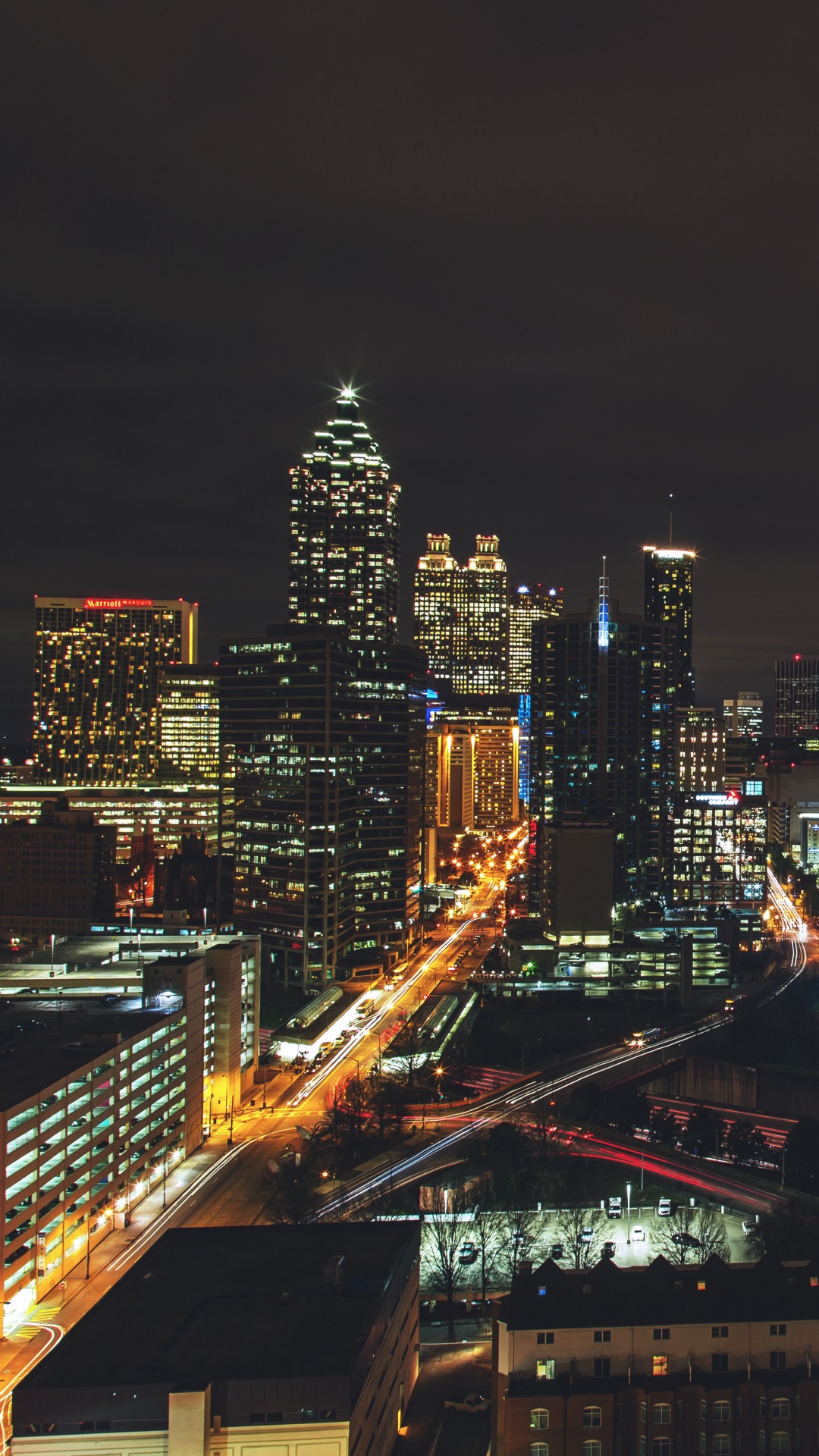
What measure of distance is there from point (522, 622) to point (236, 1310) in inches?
7020

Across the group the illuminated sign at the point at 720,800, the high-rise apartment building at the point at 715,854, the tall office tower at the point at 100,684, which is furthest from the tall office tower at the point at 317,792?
the tall office tower at the point at 100,684

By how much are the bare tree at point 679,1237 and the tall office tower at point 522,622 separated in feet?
Answer: 529

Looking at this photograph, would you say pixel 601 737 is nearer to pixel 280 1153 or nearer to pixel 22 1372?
pixel 280 1153

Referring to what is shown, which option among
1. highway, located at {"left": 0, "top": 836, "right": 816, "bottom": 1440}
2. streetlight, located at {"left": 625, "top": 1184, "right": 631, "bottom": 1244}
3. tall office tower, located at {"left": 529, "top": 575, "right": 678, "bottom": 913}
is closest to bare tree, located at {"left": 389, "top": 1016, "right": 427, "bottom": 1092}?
highway, located at {"left": 0, "top": 836, "right": 816, "bottom": 1440}

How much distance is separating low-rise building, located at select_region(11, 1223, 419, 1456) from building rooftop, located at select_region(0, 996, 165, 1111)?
744 cm

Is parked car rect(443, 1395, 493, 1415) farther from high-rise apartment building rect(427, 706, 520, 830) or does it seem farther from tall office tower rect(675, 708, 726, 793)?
high-rise apartment building rect(427, 706, 520, 830)

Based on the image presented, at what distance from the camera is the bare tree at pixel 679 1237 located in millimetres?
28406

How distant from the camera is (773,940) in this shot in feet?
244

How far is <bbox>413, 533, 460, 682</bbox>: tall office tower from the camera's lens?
185m

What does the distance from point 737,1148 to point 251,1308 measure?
23.6 meters

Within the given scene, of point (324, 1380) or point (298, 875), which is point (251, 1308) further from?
point (298, 875)

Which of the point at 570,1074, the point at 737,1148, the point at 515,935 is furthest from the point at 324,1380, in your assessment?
the point at 515,935

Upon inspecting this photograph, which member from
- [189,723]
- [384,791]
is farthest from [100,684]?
[384,791]

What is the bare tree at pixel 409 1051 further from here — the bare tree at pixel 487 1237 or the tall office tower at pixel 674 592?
the tall office tower at pixel 674 592
